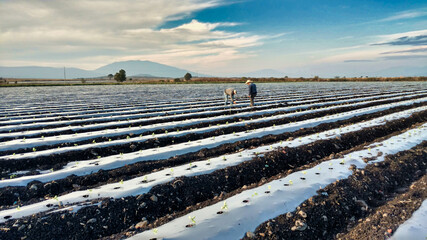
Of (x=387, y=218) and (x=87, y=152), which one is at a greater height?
(x=87, y=152)

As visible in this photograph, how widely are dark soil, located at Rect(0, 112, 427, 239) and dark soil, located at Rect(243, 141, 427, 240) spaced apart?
2 cm

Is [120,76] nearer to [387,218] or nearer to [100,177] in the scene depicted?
[100,177]

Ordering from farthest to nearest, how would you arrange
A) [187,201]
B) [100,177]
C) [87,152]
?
[87,152], [100,177], [187,201]

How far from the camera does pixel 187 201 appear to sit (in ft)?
14.6

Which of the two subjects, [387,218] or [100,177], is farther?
[100,177]

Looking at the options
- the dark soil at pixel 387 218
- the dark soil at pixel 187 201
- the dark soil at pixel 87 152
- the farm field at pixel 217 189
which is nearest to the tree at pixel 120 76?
the dark soil at pixel 87 152

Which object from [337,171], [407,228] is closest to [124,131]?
[337,171]

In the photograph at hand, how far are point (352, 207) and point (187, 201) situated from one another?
2.62 m

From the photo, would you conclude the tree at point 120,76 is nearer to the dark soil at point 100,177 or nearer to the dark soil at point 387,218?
the dark soil at point 100,177

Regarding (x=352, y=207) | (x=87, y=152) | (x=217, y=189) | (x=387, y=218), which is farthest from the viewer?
(x=87, y=152)

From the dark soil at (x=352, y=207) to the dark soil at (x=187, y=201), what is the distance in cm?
2

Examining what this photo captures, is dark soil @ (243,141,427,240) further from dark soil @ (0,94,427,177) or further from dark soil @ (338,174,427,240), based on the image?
dark soil @ (0,94,427,177)

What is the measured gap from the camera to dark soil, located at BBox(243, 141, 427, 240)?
3439 millimetres

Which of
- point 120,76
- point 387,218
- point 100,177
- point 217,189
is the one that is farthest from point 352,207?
point 120,76
